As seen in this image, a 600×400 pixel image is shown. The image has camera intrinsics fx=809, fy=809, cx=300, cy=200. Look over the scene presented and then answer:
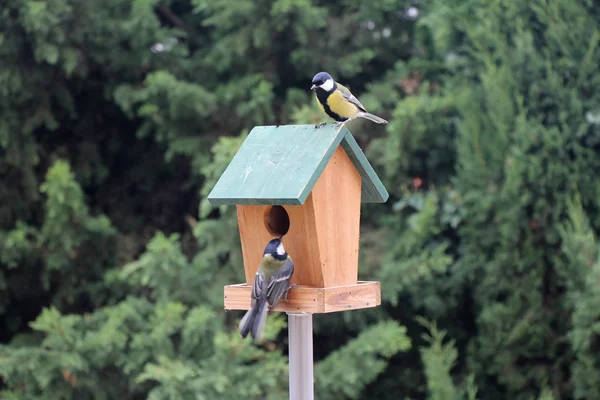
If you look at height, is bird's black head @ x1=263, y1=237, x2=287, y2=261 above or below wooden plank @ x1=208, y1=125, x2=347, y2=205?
below

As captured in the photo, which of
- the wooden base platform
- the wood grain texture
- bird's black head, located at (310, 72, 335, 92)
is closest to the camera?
the wooden base platform

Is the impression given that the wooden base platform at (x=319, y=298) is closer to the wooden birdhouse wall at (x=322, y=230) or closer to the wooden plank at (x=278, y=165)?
the wooden birdhouse wall at (x=322, y=230)

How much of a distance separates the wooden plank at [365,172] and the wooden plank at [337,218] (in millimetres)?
23

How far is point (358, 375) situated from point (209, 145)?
79.7 inches

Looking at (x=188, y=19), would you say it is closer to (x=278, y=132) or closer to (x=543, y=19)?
(x=543, y=19)

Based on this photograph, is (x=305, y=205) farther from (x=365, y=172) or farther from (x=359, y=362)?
(x=359, y=362)

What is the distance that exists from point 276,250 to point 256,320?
0.25 metres

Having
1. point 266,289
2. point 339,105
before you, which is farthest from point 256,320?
point 339,105

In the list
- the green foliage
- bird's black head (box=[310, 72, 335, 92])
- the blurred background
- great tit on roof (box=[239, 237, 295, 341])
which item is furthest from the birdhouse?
the green foliage

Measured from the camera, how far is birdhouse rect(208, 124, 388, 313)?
2.65 meters

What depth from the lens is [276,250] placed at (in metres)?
2.62

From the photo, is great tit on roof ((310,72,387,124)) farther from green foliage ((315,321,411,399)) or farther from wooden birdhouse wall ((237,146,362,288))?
green foliage ((315,321,411,399))

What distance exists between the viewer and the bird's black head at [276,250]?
2604mm

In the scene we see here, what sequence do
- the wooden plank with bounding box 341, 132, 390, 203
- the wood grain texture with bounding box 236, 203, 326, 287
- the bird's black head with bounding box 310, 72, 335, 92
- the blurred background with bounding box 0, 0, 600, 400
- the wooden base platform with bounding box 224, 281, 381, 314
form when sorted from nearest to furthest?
1. the wooden base platform with bounding box 224, 281, 381, 314
2. the wood grain texture with bounding box 236, 203, 326, 287
3. the wooden plank with bounding box 341, 132, 390, 203
4. the bird's black head with bounding box 310, 72, 335, 92
5. the blurred background with bounding box 0, 0, 600, 400
